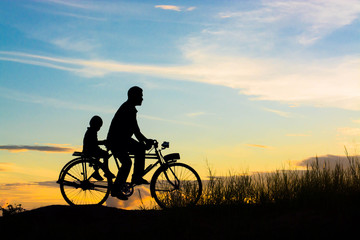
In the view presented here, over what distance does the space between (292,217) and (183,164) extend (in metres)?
2.73

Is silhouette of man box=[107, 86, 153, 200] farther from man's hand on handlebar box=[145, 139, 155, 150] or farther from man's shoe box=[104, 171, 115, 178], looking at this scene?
man's shoe box=[104, 171, 115, 178]

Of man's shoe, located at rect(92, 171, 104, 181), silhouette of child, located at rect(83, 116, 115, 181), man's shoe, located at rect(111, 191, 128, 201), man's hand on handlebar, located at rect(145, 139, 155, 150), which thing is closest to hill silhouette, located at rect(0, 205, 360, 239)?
man's shoe, located at rect(111, 191, 128, 201)

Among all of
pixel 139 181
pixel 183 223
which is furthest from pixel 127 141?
pixel 183 223

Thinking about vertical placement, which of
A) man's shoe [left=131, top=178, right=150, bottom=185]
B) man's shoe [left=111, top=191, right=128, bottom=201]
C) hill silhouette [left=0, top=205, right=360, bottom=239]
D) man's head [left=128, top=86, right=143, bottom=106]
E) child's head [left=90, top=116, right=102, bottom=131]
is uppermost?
man's head [left=128, top=86, right=143, bottom=106]

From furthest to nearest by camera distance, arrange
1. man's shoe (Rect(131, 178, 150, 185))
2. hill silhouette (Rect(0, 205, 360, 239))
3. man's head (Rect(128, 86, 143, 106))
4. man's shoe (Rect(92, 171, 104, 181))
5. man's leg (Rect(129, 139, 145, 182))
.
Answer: man's shoe (Rect(92, 171, 104, 181)) → man's shoe (Rect(131, 178, 150, 185)) → man's leg (Rect(129, 139, 145, 182)) → man's head (Rect(128, 86, 143, 106)) → hill silhouette (Rect(0, 205, 360, 239))

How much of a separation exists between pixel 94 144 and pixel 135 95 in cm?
166

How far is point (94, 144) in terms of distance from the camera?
9516 mm

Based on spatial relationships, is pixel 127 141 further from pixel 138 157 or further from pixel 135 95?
pixel 135 95

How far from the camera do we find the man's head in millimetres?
8805

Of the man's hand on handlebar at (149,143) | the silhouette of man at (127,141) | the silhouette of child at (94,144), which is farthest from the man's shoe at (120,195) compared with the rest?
the man's hand on handlebar at (149,143)

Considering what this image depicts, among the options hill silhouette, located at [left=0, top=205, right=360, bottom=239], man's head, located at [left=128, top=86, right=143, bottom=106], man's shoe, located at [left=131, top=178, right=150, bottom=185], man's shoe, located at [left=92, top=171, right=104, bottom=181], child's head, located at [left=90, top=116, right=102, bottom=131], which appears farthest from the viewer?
man's shoe, located at [left=92, top=171, right=104, bottom=181]

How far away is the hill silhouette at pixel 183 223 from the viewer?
689 centimetres

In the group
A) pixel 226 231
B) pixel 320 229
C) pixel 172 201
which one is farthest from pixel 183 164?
pixel 320 229

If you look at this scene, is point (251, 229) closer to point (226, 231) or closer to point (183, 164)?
point (226, 231)
